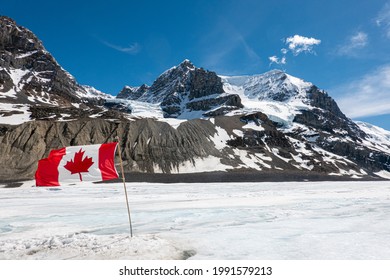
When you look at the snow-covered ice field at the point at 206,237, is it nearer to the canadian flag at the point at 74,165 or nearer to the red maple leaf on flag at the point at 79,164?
the canadian flag at the point at 74,165

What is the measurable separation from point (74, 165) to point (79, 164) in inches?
6.8

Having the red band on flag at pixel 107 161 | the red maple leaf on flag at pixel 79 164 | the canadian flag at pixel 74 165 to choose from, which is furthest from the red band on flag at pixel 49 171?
the red band on flag at pixel 107 161

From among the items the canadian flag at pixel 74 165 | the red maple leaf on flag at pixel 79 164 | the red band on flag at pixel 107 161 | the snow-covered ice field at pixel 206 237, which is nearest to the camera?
the snow-covered ice field at pixel 206 237

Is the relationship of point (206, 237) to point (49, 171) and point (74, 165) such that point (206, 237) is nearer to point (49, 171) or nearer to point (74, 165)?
point (74, 165)

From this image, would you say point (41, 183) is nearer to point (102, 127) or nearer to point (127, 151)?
point (127, 151)

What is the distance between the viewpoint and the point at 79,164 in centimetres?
1101

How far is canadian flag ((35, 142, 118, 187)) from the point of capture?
1086 centimetres

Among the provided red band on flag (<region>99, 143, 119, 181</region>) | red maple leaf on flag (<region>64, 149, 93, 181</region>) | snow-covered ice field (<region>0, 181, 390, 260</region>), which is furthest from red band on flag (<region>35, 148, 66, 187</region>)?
snow-covered ice field (<region>0, 181, 390, 260</region>)

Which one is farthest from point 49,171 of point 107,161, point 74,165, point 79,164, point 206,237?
point 206,237

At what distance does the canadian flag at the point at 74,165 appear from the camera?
1086 centimetres

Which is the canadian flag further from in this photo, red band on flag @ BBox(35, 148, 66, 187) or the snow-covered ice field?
the snow-covered ice field

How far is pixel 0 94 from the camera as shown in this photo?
502ft
